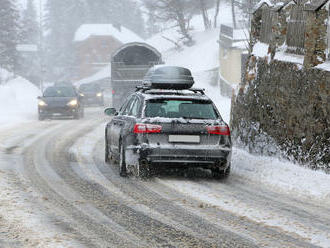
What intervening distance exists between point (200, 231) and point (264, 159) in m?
5.99

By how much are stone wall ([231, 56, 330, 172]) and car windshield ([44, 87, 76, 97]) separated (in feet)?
56.2

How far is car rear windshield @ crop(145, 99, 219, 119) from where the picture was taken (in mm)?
10547

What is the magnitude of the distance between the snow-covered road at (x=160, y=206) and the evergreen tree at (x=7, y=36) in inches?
2080

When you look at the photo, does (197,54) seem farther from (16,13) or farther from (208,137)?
(208,137)

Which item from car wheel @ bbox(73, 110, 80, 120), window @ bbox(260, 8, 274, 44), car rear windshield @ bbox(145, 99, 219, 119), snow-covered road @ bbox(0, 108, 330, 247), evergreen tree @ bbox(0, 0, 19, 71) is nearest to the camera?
snow-covered road @ bbox(0, 108, 330, 247)

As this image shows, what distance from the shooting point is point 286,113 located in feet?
39.2

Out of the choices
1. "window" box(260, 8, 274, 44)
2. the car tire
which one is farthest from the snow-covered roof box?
the car tire

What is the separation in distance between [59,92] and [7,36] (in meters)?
36.1

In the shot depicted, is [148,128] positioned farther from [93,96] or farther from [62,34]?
[62,34]

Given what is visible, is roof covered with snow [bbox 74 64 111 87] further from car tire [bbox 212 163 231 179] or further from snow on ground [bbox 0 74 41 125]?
car tire [bbox 212 163 231 179]

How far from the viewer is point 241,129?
1457 cm

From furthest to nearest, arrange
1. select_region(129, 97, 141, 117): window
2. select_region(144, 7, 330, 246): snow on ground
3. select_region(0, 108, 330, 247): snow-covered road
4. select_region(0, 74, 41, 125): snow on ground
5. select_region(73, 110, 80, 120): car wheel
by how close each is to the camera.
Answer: select_region(73, 110, 80, 120): car wheel < select_region(0, 74, 41, 125): snow on ground < select_region(129, 97, 141, 117): window < select_region(144, 7, 330, 246): snow on ground < select_region(0, 108, 330, 247): snow-covered road

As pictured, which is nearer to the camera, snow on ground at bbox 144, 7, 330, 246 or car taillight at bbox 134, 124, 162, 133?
snow on ground at bbox 144, 7, 330, 246

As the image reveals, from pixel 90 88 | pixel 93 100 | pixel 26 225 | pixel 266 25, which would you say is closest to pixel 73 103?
pixel 266 25
